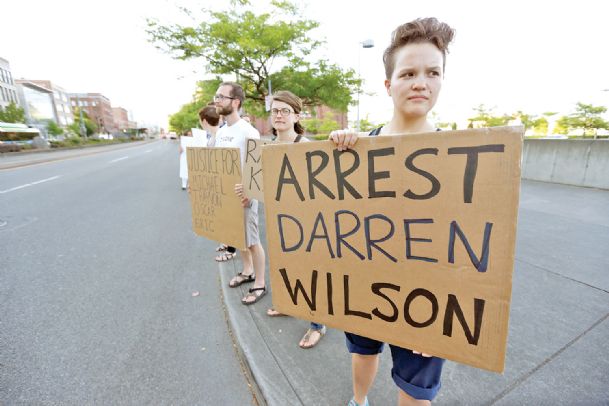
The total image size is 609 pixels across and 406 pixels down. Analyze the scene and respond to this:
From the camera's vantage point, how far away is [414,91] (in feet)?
3.75

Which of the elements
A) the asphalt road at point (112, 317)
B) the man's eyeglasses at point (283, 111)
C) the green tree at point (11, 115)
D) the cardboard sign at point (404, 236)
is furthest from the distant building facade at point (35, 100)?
the cardboard sign at point (404, 236)

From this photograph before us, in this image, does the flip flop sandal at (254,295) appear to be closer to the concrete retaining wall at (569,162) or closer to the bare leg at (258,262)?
the bare leg at (258,262)

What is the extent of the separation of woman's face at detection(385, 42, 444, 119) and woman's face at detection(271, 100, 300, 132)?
44.2 inches

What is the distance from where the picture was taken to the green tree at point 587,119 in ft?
56.8

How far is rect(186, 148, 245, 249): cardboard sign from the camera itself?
2.31 meters

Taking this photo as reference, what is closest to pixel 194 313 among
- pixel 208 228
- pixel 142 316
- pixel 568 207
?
pixel 142 316

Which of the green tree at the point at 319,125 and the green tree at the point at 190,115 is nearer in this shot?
the green tree at the point at 190,115

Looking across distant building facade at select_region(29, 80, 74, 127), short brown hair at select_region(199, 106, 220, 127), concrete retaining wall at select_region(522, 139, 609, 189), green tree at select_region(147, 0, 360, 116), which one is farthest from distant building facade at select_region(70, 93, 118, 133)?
concrete retaining wall at select_region(522, 139, 609, 189)

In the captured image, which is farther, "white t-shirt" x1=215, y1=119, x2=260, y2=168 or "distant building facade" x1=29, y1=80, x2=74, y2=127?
"distant building facade" x1=29, y1=80, x2=74, y2=127

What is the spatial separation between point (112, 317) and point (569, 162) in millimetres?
9902

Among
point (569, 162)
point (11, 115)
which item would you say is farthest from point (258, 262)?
point (11, 115)

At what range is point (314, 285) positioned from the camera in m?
1.31

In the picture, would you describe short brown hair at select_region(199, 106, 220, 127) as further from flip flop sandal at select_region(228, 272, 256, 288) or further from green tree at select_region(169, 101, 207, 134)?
green tree at select_region(169, 101, 207, 134)

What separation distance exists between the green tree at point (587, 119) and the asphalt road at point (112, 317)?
77.3 feet
